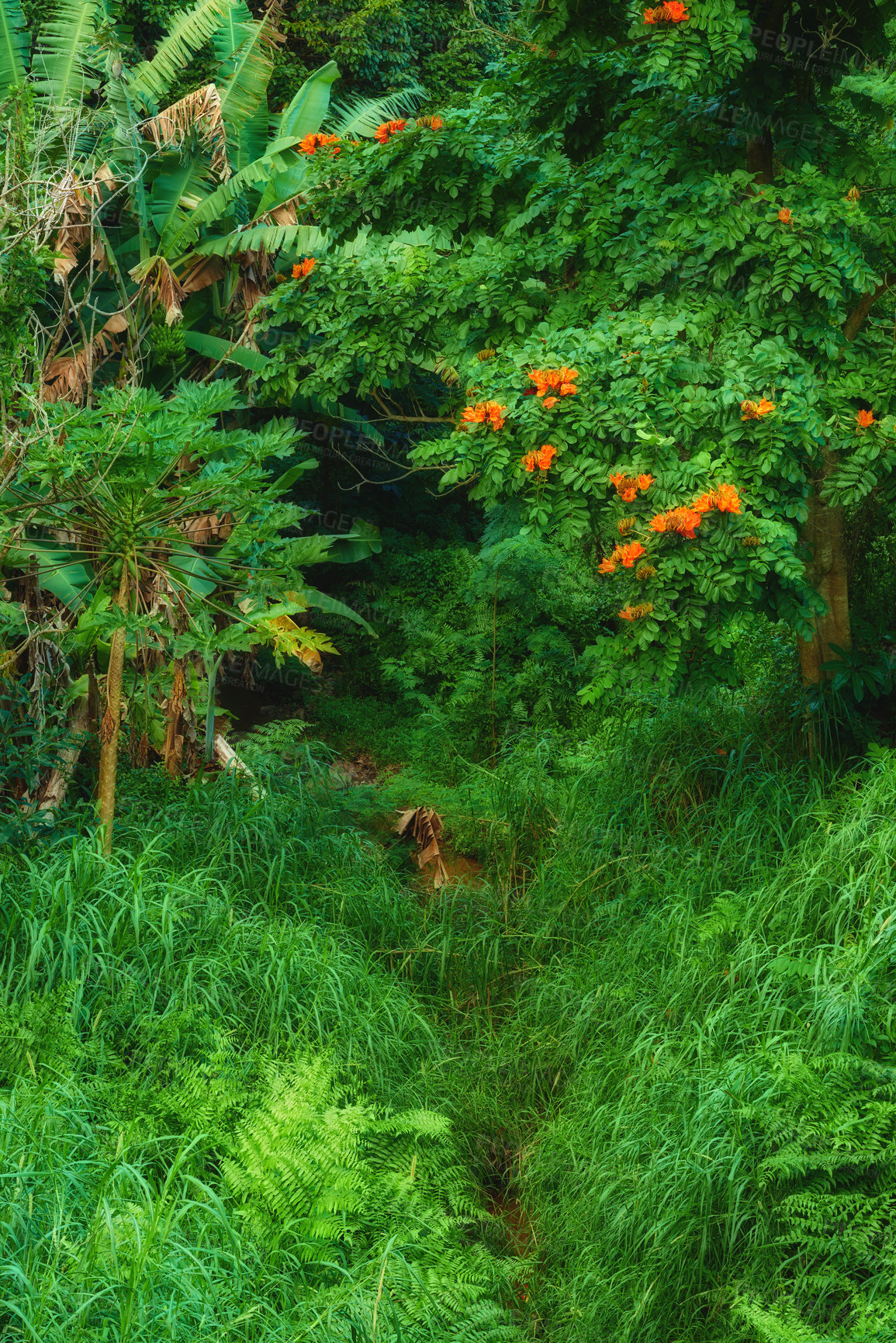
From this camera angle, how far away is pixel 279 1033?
170 inches

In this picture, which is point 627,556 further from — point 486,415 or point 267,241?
point 267,241

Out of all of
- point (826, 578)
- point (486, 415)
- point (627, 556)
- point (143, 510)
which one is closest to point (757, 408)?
point (627, 556)

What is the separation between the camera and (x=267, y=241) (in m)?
8.06

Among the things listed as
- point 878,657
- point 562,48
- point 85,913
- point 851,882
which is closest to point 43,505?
point 85,913

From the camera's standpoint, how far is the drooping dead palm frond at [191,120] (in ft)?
25.7

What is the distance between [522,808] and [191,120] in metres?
5.34

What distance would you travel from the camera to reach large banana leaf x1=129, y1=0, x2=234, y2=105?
8531 mm

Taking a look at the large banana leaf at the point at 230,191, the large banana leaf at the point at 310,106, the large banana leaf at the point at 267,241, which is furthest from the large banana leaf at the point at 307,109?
the large banana leaf at the point at 267,241

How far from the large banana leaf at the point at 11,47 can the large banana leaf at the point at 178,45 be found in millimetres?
828

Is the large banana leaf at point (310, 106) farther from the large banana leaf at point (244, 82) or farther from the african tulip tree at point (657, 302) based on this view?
the african tulip tree at point (657, 302)

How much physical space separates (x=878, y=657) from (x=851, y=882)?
178cm

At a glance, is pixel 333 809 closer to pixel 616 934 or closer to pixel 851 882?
pixel 616 934

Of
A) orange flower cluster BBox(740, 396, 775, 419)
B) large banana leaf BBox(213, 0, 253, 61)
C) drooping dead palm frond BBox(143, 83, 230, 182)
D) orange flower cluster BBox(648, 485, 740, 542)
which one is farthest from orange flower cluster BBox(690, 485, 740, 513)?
large banana leaf BBox(213, 0, 253, 61)

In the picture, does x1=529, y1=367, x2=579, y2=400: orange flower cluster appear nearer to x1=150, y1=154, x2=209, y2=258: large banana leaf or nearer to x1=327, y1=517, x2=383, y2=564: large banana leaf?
x1=150, y1=154, x2=209, y2=258: large banana leaf
